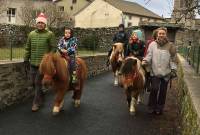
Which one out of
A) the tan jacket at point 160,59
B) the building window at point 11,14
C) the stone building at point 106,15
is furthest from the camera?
the stone building at point 106,15

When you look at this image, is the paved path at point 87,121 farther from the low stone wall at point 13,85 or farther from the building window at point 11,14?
the building window at point 11,14

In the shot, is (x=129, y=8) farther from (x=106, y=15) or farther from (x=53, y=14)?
(x=53, y=14)

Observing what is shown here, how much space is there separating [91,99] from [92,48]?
39.6ft

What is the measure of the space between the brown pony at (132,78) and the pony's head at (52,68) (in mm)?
1420

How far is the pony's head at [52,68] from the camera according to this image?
Result: 9.83 m

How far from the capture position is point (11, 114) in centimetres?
1048

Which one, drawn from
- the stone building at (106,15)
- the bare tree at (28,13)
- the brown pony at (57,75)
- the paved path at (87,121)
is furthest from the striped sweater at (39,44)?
the stone building at (106,15)

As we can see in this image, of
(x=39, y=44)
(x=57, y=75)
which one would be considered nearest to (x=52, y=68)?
(x=57, y=75)

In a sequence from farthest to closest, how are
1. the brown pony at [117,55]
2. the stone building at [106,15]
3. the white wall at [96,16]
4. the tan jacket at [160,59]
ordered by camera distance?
1. the white wall at [96,16]
2. the stone building at [106,15]
3. the brown pony at [117,55]
4. the tan jacket at [160,59]

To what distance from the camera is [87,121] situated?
995 cm

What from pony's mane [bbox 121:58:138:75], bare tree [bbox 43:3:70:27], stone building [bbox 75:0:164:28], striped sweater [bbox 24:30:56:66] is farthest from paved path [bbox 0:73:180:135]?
stone building [bbox 75:0:164:28]

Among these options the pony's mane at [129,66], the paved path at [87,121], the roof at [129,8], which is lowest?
the paved path at [87,121]


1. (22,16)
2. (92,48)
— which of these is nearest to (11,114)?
(92,48)

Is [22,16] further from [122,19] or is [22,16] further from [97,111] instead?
[97,111]
